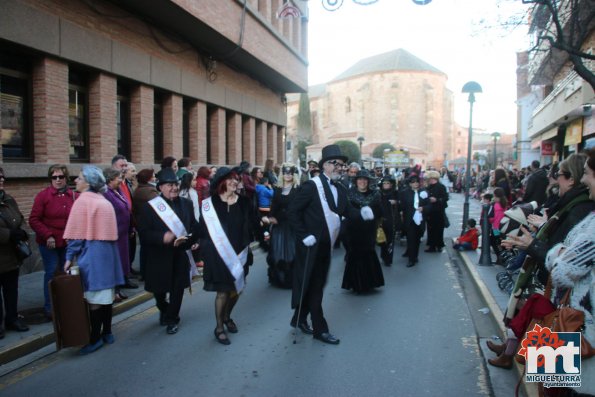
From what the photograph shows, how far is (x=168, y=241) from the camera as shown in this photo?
539 centimetres

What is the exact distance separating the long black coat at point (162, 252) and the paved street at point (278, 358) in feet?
1.97

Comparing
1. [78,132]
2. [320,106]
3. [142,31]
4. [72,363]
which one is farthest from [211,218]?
[320,106]

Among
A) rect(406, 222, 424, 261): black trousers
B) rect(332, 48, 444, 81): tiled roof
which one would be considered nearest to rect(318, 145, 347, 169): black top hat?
rect(406, 222, 424, 261): black trousers

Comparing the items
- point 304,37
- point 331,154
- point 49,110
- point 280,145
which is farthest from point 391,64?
point 331,154

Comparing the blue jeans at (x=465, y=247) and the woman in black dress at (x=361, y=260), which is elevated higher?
the woman in black dress at (x=361, y=260)

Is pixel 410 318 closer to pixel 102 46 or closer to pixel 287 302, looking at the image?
pixel 287 302

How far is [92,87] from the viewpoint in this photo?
35.3 feet

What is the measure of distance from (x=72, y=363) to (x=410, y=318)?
389 centimetres

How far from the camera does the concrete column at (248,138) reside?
68.0 ft

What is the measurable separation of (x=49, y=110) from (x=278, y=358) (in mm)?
6924

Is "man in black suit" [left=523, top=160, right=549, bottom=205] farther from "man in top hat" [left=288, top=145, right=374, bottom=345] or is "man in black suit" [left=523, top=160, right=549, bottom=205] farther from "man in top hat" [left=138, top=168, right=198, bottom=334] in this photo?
"man in top hat" [left=138, top=168, right=198, bottom=334]

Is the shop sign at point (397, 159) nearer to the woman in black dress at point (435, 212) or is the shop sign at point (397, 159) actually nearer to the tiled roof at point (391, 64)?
the tiled roof at point (391, 64)

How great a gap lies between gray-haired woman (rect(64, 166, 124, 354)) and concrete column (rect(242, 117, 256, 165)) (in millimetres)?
15835

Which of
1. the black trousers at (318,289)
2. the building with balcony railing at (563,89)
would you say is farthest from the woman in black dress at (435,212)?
the black trousers at (318,289)
